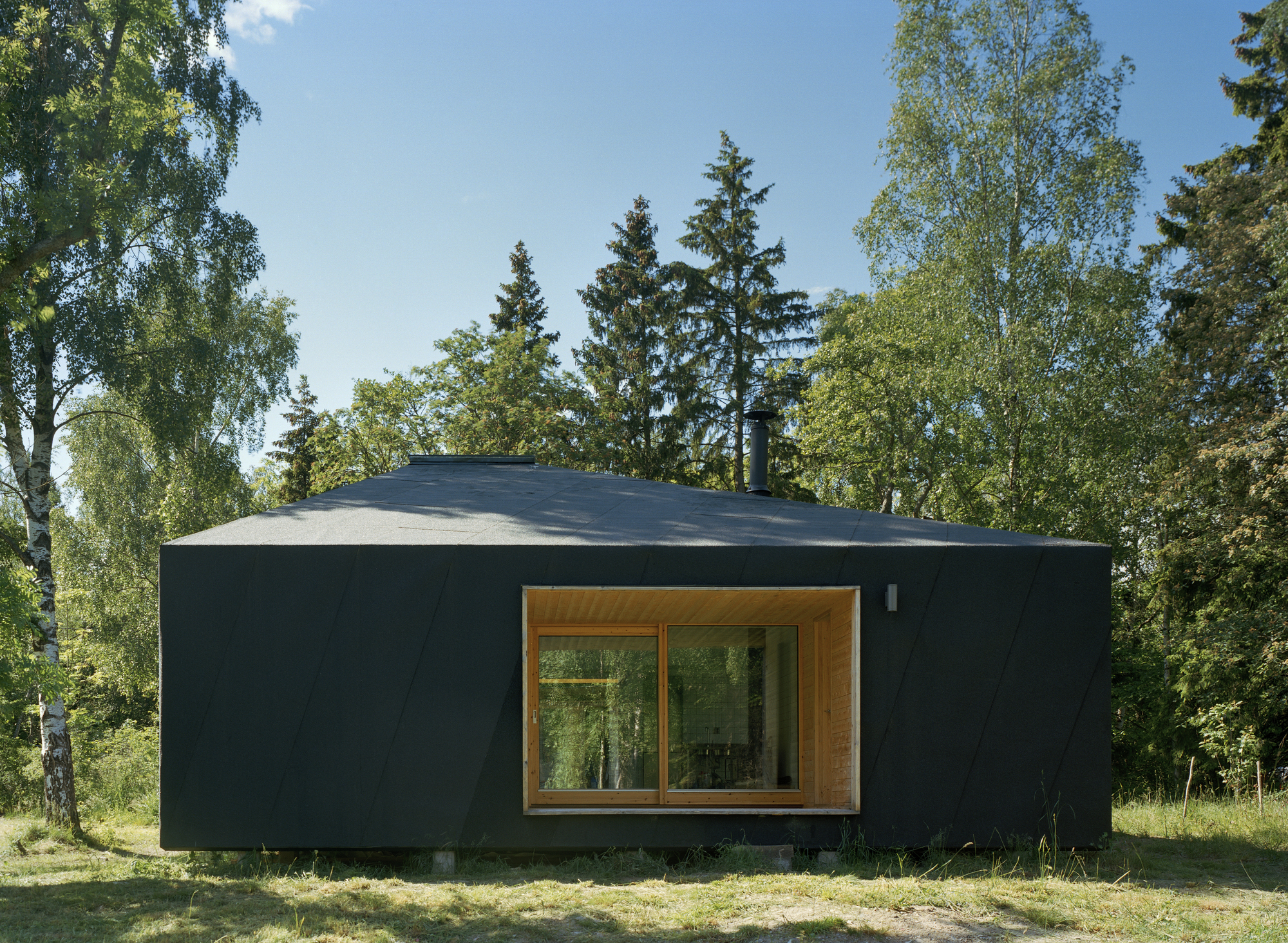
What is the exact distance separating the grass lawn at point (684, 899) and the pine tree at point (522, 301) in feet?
60.5

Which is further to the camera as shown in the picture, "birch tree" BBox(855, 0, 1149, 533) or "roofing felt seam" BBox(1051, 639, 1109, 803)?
"birch tree" BBox(855, 0, 1149, 533)

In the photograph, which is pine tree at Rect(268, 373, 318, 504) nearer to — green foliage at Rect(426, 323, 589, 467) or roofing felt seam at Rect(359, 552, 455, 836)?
green foliage at Rect(426, 323, 589, 467)

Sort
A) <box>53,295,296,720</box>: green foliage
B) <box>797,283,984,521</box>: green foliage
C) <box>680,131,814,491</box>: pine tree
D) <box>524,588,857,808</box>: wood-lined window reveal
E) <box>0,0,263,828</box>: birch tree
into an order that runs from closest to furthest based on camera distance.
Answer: <box>524,588,857,808</box>: wood-lined window reveal < <box>0,0,263,828</box>: birch tree < <box>797,283,984,521</box>: green foliage < <box>53,295,296,720</box>: green foliage < <box>680,131,814,491</box>: pine tree

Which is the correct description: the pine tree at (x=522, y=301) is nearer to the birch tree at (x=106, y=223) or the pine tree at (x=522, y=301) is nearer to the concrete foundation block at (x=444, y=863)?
the birch tree at (x=106, y=223)

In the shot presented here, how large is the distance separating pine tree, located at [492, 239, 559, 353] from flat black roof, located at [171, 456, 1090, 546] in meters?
16.2

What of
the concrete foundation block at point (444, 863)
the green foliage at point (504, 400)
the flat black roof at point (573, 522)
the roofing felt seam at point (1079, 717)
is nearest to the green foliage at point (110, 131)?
the flat black roof at point (573, 522)

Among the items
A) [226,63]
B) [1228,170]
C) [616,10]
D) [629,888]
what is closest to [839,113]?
[616,10]

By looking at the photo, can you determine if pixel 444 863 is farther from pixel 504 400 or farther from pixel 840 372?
pixel 504 400

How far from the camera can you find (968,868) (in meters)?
5.61

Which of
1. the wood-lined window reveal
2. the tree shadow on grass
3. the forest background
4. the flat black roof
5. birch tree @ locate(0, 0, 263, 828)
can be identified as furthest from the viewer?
the forest background

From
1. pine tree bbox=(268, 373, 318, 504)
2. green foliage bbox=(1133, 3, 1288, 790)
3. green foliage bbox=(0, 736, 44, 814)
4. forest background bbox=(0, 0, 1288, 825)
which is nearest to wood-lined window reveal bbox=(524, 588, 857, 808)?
forest background bbox=(0, 0, 1288, 825)

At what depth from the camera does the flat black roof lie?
6102mm

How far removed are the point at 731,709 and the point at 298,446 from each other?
2423cm

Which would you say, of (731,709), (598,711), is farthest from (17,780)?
(731,709)
